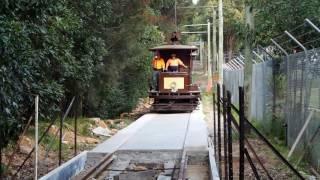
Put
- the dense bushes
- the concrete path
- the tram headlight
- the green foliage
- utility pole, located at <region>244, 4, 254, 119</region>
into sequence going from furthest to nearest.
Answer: the tram headlight < utility pole, located at <region>244, 4, 254, 119</region> < the green foliage < the concrete path < the dense bushes

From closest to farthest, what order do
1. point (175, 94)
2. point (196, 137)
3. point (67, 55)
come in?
point (67, 55) < point (196, 137) < point (175, 94)

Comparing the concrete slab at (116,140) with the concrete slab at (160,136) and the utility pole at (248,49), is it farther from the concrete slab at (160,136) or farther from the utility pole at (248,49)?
the utility pole at (248,49)

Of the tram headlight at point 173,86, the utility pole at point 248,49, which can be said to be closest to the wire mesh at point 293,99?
the utility pole at point 248,49

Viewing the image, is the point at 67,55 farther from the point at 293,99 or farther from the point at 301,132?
the point at 301,132

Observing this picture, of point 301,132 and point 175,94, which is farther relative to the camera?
point 175,94

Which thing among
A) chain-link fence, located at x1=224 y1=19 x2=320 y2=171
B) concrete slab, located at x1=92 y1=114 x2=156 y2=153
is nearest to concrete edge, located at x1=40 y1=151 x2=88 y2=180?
concrete slab, located at x1=92 y1=114 x2=156 y2=153

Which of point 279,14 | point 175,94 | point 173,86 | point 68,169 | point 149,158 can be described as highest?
point 279,14

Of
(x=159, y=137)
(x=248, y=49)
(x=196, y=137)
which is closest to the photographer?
(x=196, y=137)

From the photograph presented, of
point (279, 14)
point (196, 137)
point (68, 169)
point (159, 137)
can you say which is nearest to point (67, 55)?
point (159, 137)

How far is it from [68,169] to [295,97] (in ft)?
17.3

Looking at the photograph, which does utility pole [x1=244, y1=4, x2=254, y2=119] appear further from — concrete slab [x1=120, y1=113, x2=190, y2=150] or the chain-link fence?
concrete slab [x1=120, y1=113, x2=190, y2=150]

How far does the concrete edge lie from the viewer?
360 inches

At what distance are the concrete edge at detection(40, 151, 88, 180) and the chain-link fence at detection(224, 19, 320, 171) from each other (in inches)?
165

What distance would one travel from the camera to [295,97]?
12445 millimetres
